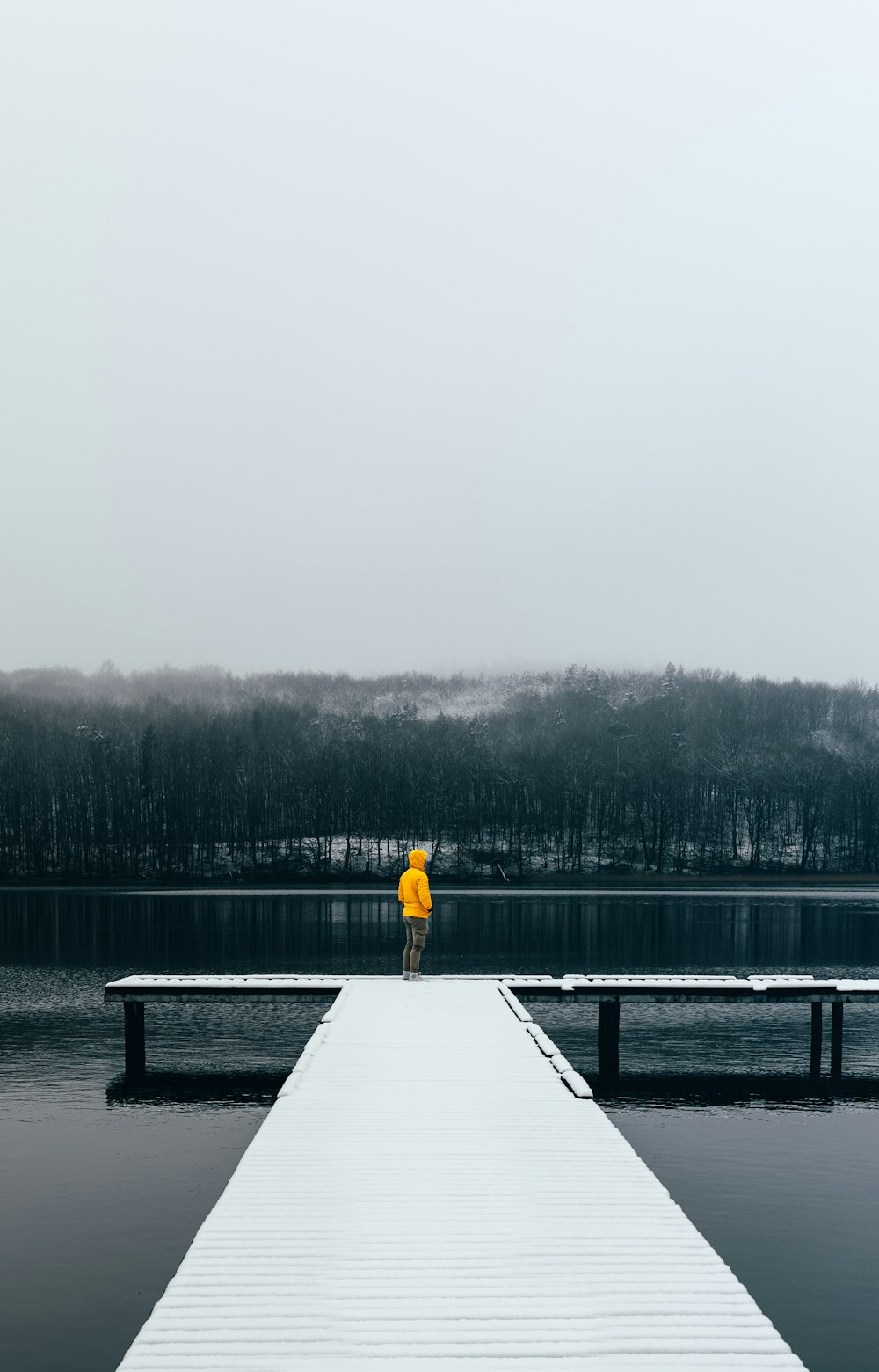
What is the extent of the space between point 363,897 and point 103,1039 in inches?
2561

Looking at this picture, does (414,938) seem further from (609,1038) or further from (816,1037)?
(816,1037)

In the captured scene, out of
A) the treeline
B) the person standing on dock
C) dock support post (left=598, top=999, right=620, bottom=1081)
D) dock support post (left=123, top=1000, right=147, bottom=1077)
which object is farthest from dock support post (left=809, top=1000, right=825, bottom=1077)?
the treeline

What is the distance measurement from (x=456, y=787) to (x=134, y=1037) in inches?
4502

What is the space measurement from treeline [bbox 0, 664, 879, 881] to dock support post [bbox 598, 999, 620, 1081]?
322 ft

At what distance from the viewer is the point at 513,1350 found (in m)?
6.46

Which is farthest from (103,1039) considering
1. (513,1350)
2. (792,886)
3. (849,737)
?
(849,737)

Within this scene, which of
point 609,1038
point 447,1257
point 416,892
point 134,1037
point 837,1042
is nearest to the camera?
point 447,1257

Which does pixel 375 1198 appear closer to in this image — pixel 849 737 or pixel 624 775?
pixel 624 775

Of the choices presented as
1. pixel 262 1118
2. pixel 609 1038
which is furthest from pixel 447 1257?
pixel 609 1038

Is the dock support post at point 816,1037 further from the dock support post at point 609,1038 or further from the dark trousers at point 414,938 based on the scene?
the dark trousers at point 414,938

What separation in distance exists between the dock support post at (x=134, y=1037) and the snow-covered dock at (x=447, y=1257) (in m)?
9.45

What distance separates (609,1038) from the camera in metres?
21.1

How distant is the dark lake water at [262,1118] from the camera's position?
1084cm

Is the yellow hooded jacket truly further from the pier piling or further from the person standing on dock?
the pier piling
